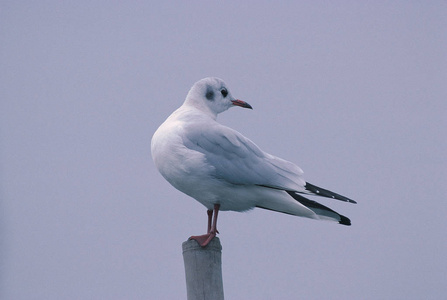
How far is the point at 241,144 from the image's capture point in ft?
18.4

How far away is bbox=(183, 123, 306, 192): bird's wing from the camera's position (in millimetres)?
5402

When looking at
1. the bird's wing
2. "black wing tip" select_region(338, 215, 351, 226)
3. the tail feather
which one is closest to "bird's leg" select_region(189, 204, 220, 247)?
the bird's wing

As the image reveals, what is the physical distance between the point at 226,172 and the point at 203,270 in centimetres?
107

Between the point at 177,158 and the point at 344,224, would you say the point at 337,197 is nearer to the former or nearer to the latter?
the point at 344,224

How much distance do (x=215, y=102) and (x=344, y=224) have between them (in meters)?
1.81

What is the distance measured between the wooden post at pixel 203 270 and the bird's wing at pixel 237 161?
0.78 meters

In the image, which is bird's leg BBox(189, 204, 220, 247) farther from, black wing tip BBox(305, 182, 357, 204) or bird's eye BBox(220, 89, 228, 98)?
bird's eye BBox(220, 89, 228, 98)

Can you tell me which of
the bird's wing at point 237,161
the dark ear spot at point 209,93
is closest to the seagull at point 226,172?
the bird's wing at point 237,161

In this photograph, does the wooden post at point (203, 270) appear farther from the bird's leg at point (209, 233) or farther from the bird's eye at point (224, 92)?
the bird's eye at point (224, 92)

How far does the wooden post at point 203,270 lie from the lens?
4496mm

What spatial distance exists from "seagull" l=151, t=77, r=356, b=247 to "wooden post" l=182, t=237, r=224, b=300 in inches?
17.1

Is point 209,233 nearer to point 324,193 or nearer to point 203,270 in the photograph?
point 203,270

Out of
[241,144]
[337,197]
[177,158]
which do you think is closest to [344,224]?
[337,197]

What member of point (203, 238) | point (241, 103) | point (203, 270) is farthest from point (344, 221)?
point (241, 103)
